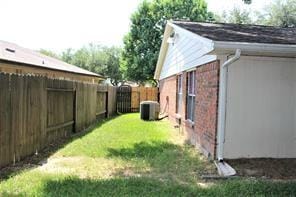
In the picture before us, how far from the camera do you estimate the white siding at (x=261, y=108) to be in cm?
900

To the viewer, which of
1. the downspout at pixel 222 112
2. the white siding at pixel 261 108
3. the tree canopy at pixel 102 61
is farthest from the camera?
the tree canopy at pixel 102 61

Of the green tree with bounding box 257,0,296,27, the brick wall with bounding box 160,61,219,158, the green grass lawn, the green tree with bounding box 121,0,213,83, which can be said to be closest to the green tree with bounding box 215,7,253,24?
the green tree with bounding box 257,0,296,27

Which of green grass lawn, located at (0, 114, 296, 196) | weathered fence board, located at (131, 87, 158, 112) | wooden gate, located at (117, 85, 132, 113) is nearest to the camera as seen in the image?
green grass lawn, located at (0, 114, 296, 196)

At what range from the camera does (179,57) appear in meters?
15.7

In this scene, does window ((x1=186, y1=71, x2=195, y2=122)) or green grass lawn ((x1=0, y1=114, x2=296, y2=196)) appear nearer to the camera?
green grass lawn ((x1=0, y1=114, x2=296, y2=196))

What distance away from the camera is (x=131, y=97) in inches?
1090

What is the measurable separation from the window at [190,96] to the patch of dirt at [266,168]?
4146mm

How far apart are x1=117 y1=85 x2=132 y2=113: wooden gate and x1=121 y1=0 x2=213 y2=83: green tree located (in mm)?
7312

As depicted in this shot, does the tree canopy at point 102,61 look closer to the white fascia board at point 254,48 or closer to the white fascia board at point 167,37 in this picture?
the white fascia board at point 167,37

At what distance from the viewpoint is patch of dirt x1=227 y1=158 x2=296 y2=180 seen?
25.7ft

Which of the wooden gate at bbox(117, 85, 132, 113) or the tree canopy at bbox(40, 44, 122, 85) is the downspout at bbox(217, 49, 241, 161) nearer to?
the wooden gate at bbox(117, 85, 132, 113)

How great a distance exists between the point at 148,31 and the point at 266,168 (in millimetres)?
27893

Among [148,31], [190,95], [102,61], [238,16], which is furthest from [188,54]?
[102,61]

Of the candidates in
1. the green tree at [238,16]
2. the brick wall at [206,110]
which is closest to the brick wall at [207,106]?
the brick wall at [206,110]
